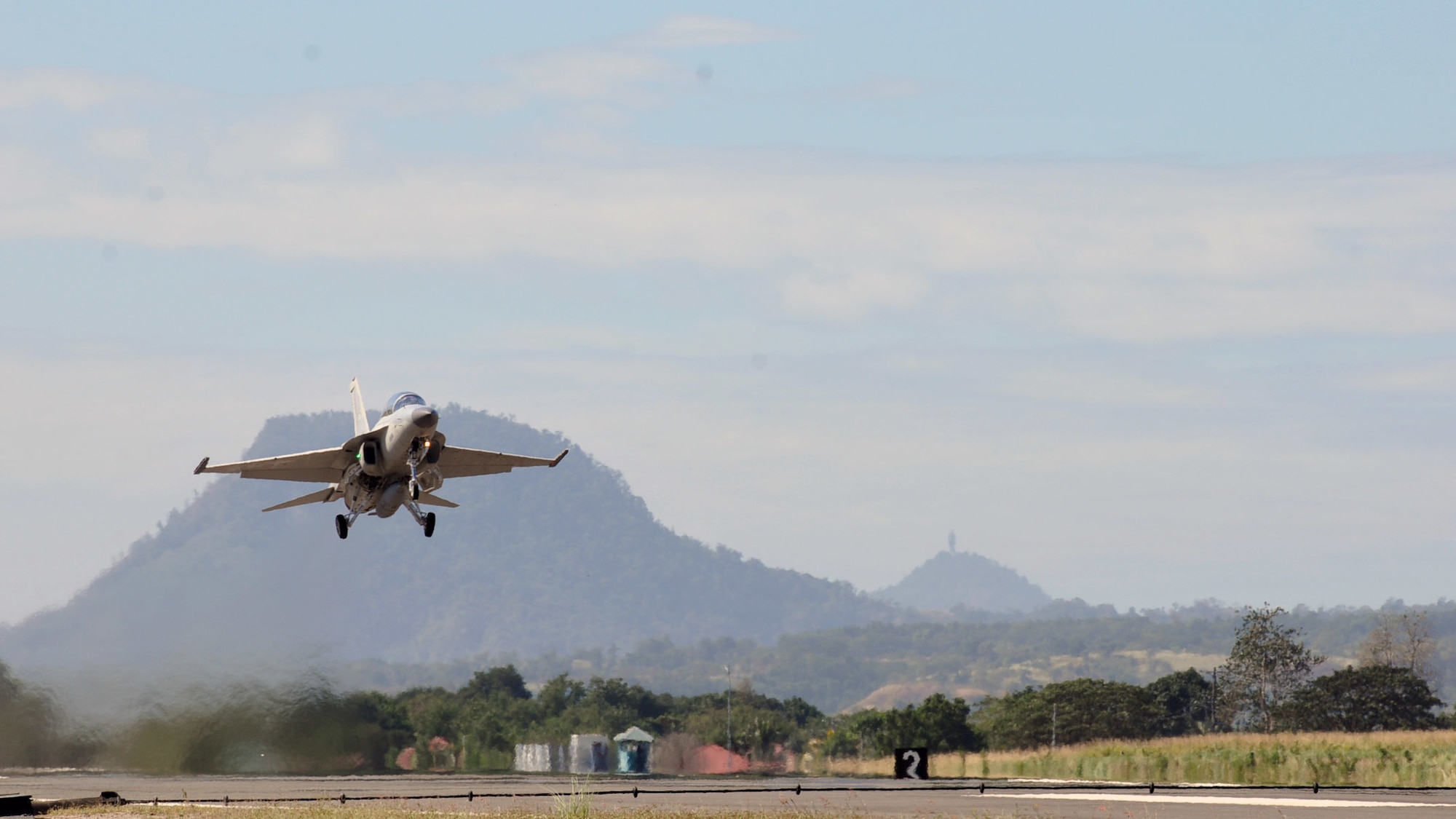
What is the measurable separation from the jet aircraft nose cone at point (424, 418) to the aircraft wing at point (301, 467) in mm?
4559

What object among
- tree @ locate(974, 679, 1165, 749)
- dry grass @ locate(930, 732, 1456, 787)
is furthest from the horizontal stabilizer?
tree @ locate(974, 679, 1165, 749)

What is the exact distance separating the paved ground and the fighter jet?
28.8 feet

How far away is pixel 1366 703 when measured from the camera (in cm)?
12769

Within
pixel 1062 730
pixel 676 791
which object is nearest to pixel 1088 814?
pixel 676 791

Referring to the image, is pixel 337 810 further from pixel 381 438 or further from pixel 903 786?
pixel 903 786

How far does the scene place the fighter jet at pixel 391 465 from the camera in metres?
41.9

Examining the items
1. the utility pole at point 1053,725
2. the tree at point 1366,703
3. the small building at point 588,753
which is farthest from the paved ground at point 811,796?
the tree at point 1366,703

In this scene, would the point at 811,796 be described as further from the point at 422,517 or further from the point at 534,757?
the point at 534,757

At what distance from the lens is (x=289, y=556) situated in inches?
3017

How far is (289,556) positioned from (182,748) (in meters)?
10.2

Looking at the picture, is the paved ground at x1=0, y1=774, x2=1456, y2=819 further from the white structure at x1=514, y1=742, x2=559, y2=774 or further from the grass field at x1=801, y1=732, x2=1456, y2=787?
the white structure at x1=514, y1=742, x2=559, y2=774

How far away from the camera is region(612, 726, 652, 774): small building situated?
3846 inches

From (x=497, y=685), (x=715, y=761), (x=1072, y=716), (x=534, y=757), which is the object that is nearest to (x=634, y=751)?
(x=715, y=761)

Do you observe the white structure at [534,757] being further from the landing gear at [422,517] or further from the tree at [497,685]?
the landing gear at [422,517]
